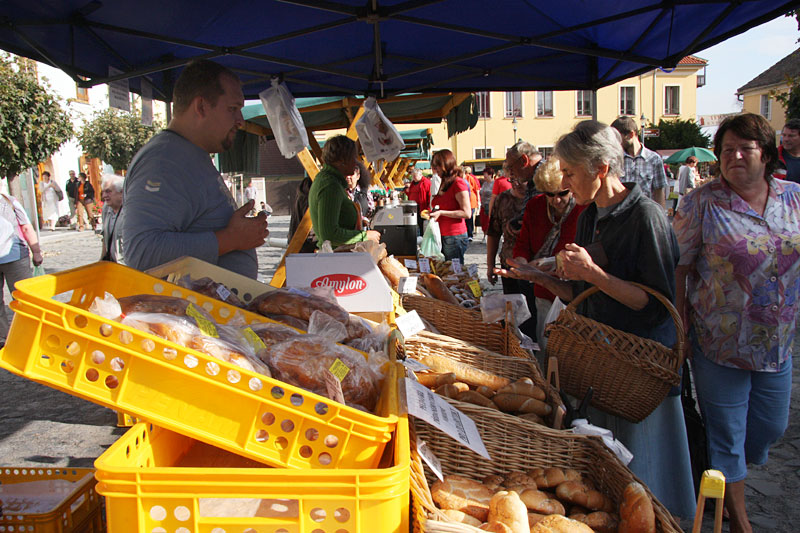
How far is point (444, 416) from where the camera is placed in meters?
1.44

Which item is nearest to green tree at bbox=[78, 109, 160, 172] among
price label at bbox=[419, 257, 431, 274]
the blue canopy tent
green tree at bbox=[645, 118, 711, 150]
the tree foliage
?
the tree foliage

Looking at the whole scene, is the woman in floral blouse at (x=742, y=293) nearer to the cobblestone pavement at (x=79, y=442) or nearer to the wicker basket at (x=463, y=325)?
the cobblestone pavement at (x=79, y=442)

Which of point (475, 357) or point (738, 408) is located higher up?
point (475, 357)

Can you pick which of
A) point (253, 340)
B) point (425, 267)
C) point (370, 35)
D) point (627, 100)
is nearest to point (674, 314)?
point (253, 340)

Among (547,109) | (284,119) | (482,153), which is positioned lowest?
(284,119)

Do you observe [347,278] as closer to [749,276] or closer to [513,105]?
[749,276]

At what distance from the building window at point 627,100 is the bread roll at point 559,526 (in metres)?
47.8

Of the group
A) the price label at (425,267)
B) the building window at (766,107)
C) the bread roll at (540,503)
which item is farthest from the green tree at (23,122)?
the building window at (766,107)

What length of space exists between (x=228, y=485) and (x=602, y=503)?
3.13ft

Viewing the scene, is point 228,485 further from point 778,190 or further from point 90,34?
point 90,34

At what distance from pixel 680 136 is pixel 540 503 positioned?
45166 millimetres

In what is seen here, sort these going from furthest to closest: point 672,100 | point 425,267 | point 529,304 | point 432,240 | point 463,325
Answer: point 672,100
point 432,240
point 425,267
point 529,304
point 463,325

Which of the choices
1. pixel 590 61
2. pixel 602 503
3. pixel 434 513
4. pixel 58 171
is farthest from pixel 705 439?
pixel 58 171

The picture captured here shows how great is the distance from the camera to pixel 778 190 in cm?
246
